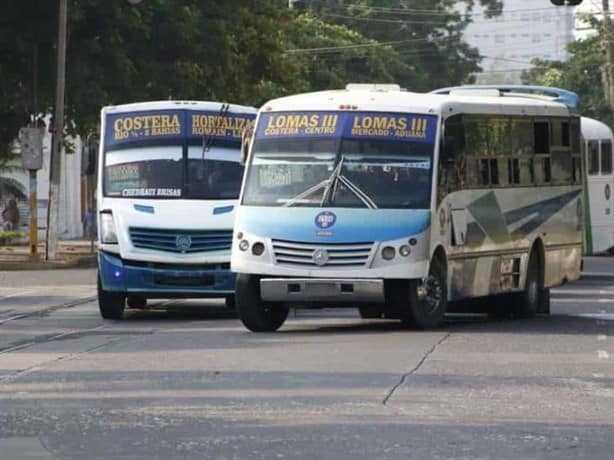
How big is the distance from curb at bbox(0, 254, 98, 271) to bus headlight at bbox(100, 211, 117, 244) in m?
16.0

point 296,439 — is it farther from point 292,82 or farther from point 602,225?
point 292,82

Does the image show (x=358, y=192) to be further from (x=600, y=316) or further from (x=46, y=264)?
(x=46, y=264)

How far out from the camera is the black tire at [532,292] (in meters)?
22.9

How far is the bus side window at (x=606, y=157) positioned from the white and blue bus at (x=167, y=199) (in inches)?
740

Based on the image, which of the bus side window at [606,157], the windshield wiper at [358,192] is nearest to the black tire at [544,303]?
the windshield wiper at [358,192]

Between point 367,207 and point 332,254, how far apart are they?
0.67m

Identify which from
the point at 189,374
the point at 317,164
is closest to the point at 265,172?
the point at 317,164

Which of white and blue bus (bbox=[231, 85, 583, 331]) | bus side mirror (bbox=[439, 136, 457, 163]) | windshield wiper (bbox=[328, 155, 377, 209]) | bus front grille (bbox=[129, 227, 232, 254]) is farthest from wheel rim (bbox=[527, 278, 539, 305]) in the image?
windshield wiper (bbox=[328, 155, 377, 209])

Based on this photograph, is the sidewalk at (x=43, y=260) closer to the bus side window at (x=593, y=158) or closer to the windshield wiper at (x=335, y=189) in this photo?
the bus side window at (x=593, y=158)

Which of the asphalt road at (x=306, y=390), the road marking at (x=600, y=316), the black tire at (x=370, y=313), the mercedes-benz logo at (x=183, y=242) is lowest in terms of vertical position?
the asphalt road at (x=306, y=390)

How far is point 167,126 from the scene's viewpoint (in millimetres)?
23203

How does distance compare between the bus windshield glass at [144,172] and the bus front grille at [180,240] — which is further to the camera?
the bus windshield glass at [144,172]

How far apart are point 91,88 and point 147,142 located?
17.2 meters

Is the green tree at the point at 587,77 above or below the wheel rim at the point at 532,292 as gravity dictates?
above
